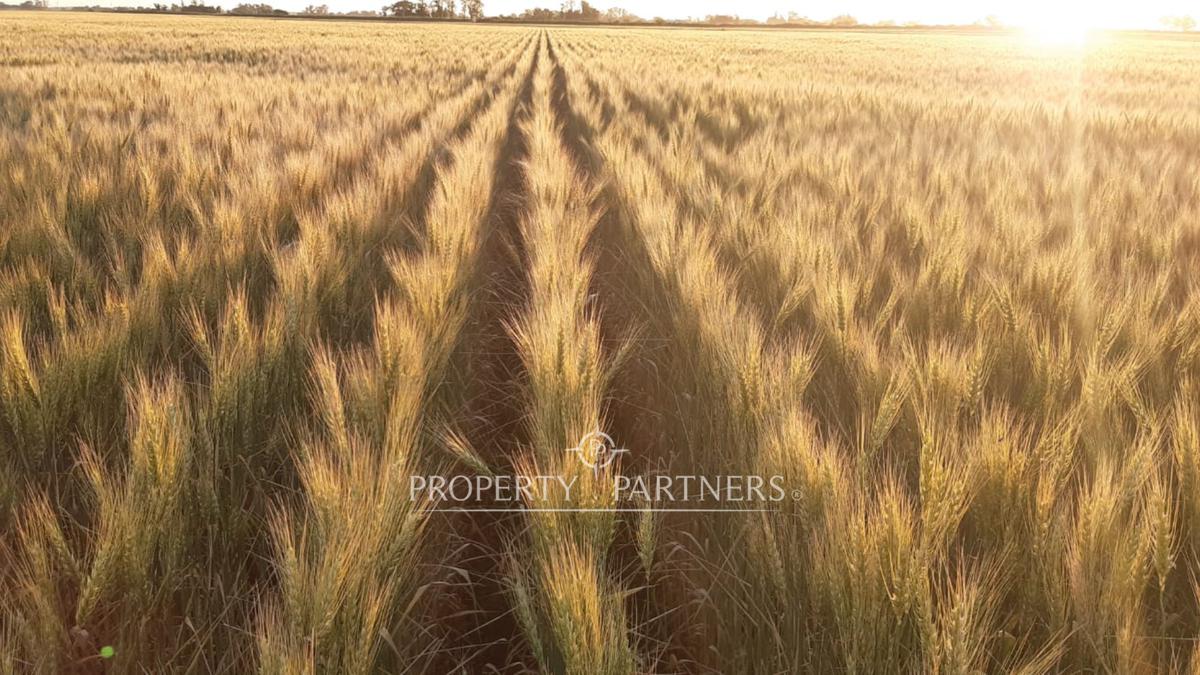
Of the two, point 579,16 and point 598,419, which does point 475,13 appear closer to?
point 579,16

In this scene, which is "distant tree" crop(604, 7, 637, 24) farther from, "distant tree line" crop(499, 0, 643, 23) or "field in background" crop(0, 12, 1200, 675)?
"field in background" crop(0, 12, 1200, 675)

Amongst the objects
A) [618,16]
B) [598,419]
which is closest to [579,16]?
[618,16]

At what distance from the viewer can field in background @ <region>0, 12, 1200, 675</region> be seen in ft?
3.20

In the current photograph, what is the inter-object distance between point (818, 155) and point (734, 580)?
168 inches

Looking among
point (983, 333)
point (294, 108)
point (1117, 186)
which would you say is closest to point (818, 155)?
point (1117, 186)

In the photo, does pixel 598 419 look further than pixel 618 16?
No

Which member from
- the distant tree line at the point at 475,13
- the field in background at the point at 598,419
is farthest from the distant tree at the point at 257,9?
the field in background at the point at 598,419

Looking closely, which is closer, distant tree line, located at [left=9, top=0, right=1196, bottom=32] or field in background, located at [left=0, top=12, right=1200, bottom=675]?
field in background, located at [left=0, top=12, right=1200, bottom=675]

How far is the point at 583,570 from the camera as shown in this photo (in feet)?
2.91

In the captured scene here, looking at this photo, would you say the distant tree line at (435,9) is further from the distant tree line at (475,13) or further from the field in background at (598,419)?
the field in background at (598,419)

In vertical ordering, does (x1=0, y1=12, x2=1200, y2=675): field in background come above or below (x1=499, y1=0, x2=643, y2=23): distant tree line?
below

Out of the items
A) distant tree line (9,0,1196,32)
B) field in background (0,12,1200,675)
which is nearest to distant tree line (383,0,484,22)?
distant tree line (9,0,1196,32)

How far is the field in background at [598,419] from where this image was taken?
98cm

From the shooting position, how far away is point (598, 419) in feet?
5.35
